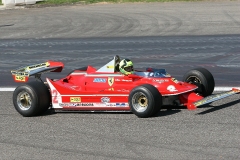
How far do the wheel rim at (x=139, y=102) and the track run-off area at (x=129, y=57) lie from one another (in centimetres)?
21

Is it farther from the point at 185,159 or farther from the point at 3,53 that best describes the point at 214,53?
the point at 185,159

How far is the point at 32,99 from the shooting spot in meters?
11.7

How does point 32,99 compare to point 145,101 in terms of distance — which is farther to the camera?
point 32,99

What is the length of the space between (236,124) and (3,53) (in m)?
13.2

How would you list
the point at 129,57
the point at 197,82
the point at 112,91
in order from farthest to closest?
the point at 129,57 → the point at 197,82 → the point at 112,91

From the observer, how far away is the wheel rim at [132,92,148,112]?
36.1 ft

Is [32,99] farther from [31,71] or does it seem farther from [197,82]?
[197,82]

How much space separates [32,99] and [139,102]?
82.0 inches

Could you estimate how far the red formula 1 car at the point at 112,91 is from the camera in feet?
36.7

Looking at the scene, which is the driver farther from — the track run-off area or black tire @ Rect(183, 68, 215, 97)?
black tire @ Rect(183, 68, 215, 97)

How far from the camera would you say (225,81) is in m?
14.8

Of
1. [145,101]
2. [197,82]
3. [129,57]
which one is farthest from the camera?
[129,57]

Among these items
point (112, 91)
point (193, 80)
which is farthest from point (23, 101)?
point (193, 80)

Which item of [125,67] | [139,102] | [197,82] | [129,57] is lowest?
[129,57]
